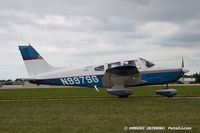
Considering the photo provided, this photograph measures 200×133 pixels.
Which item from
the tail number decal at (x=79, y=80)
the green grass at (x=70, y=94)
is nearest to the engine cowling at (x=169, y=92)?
the tail number decal at (x=79, y=80)

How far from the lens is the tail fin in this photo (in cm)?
2562

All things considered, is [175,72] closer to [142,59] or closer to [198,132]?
[142,59]

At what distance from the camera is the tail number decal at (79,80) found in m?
24.2

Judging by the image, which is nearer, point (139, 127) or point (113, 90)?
point (139, 127)

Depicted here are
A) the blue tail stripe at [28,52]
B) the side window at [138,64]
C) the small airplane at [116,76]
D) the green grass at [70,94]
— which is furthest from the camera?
the green grass at [70,94]

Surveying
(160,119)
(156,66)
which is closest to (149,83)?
(156,66)

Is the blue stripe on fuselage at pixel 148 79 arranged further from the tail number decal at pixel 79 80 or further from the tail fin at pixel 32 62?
the tail fin at pixel 32 62

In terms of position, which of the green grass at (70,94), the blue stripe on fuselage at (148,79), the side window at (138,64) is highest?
the side window at (138,64)

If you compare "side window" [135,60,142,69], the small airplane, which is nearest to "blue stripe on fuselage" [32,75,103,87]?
the small airplane

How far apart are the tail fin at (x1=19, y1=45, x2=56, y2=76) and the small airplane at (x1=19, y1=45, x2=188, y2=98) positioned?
74 mm

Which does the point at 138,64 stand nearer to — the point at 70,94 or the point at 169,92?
the point at 169,92

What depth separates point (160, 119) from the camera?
1129 centimetres

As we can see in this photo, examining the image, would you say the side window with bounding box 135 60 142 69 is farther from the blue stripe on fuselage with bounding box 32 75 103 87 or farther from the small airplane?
the blue stripe on fuselage with bounding box 32 75 103 87

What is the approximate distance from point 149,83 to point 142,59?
1681 mm
